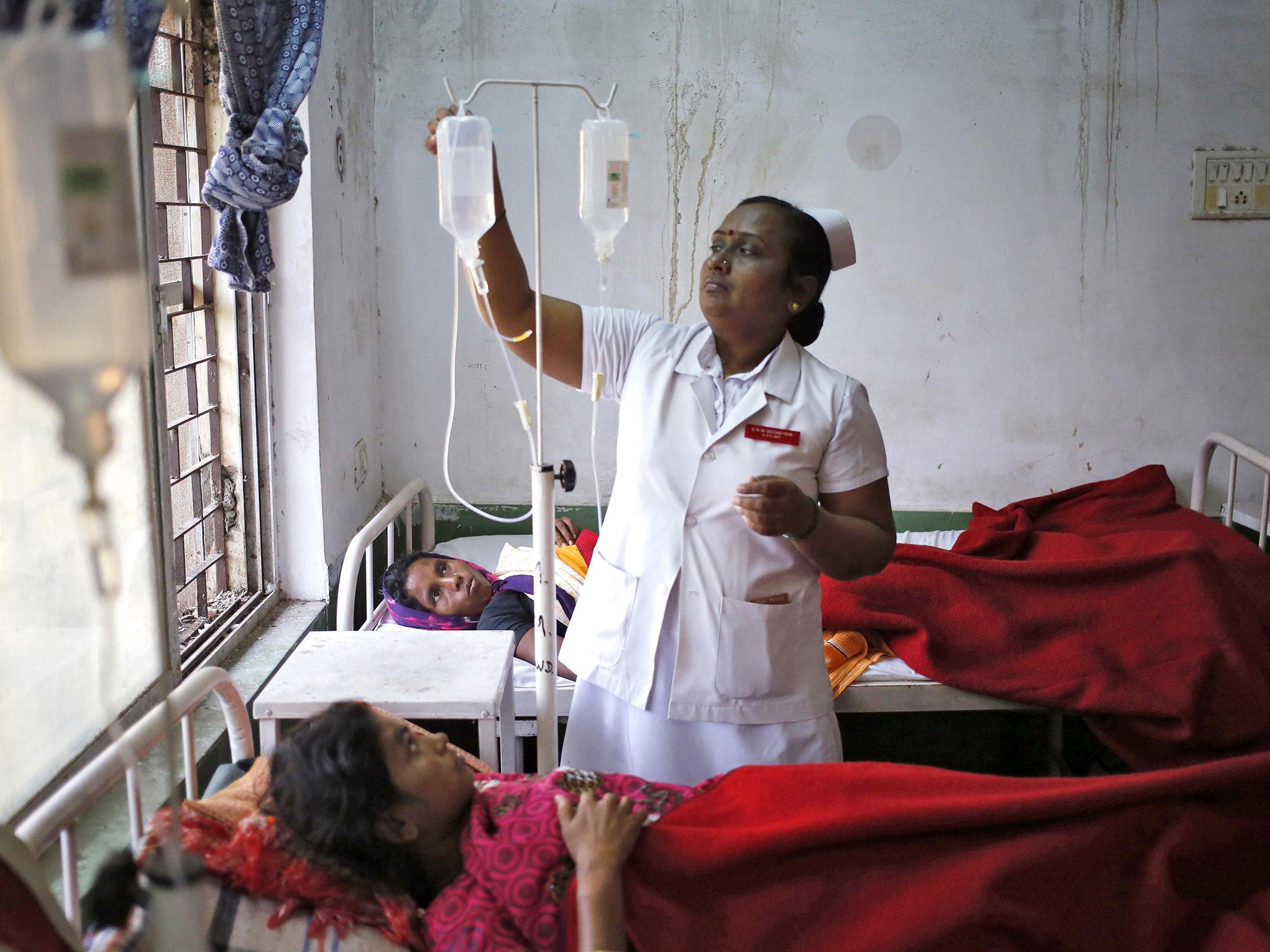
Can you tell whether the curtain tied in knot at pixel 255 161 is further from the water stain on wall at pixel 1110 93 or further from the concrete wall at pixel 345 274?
the water stain on wall at pixel 1110 93

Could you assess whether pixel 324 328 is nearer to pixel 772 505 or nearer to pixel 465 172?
pixel 465 172

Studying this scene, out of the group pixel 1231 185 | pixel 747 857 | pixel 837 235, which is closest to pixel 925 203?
pixel 1231 185

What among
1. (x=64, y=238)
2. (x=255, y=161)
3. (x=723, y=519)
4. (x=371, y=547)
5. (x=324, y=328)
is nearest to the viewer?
(x=64, y=238)

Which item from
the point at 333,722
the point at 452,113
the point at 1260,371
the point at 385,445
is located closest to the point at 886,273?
the point at 1260,371

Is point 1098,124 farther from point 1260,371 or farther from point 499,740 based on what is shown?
point 499,740

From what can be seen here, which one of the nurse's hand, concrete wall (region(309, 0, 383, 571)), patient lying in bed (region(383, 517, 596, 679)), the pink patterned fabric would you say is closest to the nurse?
the nurse's hand

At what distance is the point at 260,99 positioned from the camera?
87.4 inches

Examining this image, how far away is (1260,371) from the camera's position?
3982 mm

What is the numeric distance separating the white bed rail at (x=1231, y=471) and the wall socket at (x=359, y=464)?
2788 millimetres

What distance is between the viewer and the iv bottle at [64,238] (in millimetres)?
276

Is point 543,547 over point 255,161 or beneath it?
beneath

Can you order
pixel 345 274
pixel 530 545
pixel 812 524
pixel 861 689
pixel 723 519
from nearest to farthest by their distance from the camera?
pixel 812 524 → pixel 723 519 → pixel 861 689 → pixel 345 274 → pixel 530 545

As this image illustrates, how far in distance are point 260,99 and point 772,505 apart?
145 cm

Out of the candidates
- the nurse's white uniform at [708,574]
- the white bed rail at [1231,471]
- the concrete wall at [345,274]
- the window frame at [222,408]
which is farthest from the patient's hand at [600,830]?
the white bed rail at [1231,471]
